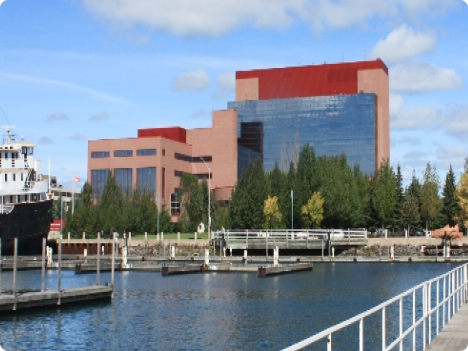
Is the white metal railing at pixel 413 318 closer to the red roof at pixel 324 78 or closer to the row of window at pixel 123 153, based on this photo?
the row of window at pixel 123 153

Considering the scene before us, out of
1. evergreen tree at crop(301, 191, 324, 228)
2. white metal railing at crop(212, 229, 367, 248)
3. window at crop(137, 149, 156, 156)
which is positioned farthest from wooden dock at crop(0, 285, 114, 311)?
window at crop(137, 149, 156, 156)

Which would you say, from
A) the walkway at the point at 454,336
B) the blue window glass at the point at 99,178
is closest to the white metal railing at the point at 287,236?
the walkway at the point at 454,336

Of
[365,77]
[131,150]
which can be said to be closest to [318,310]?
[131,150]

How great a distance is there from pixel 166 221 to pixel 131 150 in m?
41.4

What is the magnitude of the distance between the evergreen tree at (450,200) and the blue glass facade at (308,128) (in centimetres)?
7556

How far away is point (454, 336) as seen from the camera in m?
20.9

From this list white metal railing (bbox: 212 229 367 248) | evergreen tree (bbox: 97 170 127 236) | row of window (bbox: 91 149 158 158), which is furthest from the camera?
row of window (bbox: 91 149 158 158)

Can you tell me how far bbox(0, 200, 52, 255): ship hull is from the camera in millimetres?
80125

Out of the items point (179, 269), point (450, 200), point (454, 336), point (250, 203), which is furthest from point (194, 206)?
point (454, 336)

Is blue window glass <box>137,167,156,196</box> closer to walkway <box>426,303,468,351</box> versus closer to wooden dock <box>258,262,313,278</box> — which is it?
wooden dock <box>258,262,313,278</box>

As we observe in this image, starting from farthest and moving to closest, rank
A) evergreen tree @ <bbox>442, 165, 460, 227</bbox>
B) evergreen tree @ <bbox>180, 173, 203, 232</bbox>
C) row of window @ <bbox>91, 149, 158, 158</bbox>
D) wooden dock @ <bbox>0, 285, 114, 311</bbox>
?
row of window @ <bbox>91, 149, 158, 158</bbox> → evergreen tree @ <bbox>180, 173, 203, 232</bbox> → evergreen tree @ <bbox>442, 165, 460, 227</bbox> → wooden dock @ <bbox>0, 285, 114, 311</bbox>

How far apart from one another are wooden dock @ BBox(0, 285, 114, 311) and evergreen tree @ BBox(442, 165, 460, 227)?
73.9m

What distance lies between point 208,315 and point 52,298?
27.4ft

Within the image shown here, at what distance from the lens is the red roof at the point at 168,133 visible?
181 m
